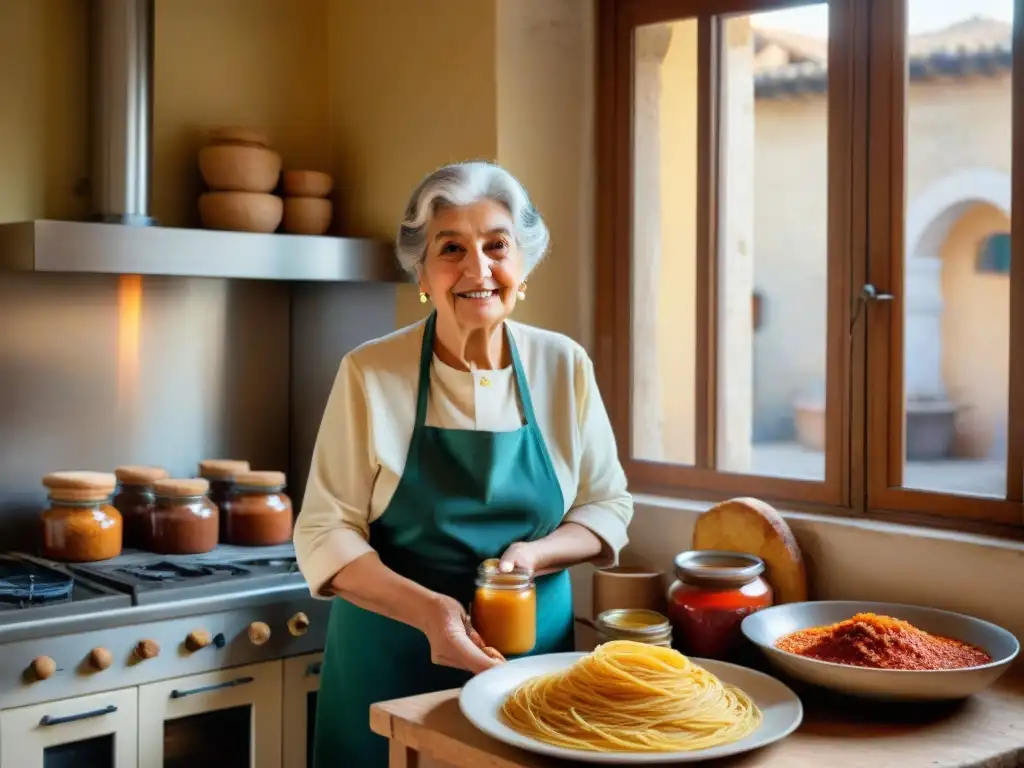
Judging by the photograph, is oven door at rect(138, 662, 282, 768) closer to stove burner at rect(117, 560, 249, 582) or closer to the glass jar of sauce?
stove burner at rect(117, 560, 249, 582)

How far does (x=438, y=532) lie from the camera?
87.7 inches

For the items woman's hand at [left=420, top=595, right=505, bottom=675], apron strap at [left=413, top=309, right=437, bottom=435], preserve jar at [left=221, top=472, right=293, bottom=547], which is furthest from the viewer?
preserve jar at [left=221, top=472, right=293, bottom=547]

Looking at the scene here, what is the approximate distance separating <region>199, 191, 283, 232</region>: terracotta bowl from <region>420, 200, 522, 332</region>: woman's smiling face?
978 millimetres

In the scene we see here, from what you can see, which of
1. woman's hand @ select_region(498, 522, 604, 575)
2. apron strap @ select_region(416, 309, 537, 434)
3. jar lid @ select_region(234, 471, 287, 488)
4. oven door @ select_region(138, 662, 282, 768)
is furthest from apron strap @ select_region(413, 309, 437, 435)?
jar lid @ select_region(234, 471, 287, 488)

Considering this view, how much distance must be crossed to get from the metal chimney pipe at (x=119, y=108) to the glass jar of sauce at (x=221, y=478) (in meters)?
0.61

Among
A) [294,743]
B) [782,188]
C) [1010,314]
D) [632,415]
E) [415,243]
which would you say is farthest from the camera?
[782,188]

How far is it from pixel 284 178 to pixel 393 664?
1451mm

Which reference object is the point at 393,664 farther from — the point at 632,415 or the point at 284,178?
the point at 284,178

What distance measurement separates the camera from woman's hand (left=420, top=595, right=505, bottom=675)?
6.53 ft

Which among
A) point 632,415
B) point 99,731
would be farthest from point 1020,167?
point 99,731

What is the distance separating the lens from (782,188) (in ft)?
17.3

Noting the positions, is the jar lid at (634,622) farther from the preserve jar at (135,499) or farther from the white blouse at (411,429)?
the preserve jar at (135,499)

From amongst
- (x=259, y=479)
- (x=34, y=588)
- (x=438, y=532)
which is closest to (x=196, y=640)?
(x=34, y=588)

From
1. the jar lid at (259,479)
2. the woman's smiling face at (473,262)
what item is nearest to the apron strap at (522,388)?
the woman's smiling face at (473,262)
